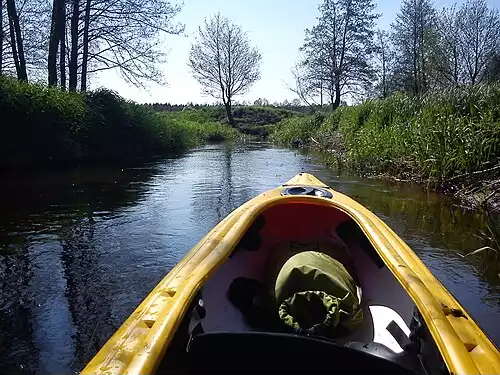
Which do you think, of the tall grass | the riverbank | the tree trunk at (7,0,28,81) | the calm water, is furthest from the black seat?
the tree trunk at (7,0,28,81)

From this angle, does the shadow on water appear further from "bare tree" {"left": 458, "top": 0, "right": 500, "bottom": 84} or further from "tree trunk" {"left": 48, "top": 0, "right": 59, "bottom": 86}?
"bare tree" {"left": 458, "top": 0, "right": 500, "bottom": 84}

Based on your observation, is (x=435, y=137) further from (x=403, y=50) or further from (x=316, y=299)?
(x=403, y=50)

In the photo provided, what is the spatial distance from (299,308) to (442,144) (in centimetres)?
473

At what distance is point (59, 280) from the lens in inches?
132

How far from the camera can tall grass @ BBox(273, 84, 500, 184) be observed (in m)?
5.56

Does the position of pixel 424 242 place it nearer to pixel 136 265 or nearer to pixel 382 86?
pixel 136 265

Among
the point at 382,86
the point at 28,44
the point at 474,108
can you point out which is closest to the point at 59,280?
the point at 474,108

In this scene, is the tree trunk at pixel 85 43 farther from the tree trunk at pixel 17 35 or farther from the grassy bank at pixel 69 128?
the grassy bank at pixel 69 128

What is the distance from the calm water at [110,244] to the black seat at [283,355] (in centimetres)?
105

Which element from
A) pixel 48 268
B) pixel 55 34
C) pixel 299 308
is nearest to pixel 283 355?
pixel 299 308

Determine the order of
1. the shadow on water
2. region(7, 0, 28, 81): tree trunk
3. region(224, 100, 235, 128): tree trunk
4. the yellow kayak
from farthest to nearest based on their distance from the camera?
region(224, 100, 235, 128): tree trunk < region(7, 0, 28, 81): tree trunk < the shadow on water < the yellow kayak

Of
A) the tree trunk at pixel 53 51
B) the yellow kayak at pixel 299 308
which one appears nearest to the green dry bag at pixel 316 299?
the yellow kayak at pixel 299 308

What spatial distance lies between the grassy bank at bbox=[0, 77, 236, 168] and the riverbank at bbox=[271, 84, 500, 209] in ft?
19.2

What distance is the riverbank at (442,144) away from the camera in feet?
17.8
